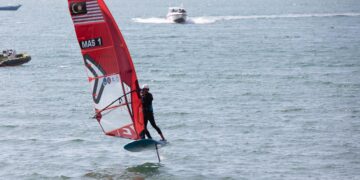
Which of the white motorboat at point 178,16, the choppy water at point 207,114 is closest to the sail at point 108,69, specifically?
the choppy water at point 207,114

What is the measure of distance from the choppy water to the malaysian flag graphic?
5.76 meters

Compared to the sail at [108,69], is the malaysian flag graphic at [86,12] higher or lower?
higher

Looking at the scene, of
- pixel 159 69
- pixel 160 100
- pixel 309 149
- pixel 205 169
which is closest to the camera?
pixel 205 169

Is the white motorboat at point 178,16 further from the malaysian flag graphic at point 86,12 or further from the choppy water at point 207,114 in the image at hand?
the malaysian flag graphic at point 86,12

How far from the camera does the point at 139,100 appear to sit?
27.0 m

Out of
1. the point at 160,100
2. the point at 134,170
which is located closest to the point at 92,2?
the point at 134,170

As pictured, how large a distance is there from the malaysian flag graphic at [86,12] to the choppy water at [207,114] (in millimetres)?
5761

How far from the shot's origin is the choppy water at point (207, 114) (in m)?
29.3

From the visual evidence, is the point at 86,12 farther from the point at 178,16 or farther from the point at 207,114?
the point at 178,16

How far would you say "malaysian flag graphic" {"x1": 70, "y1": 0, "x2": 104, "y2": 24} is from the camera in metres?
25.2

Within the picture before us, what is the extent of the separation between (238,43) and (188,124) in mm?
52855

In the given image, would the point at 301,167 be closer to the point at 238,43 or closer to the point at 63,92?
the point at 63,92

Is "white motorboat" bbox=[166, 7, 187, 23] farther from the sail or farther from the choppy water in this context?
the sail

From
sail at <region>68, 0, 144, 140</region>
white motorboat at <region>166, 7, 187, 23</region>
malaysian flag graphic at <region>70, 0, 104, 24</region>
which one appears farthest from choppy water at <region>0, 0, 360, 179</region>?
white motorboat at <region>166, 7, 187, 23</region>
